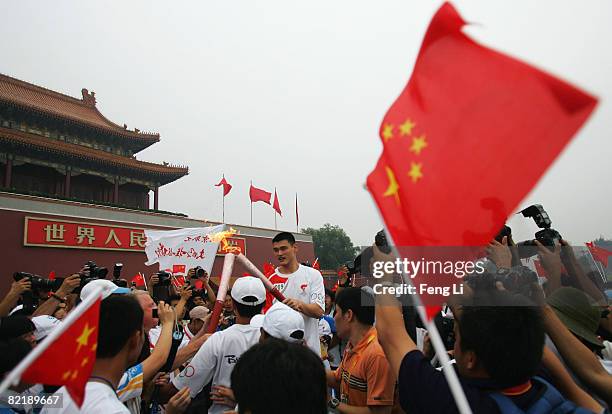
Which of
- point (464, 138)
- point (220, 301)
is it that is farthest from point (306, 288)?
point (464, 138)

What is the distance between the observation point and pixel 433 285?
142 cm

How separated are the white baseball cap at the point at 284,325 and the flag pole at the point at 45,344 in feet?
4.10

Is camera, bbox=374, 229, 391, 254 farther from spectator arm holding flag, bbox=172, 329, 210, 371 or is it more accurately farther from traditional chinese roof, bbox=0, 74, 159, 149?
traditional chinese roof, bbox=0, 74, 159, 149

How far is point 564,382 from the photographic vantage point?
1.52 m

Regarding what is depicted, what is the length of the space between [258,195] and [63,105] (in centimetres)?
1106

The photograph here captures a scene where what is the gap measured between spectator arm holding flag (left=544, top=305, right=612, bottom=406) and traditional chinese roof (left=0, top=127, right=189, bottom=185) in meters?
18.8

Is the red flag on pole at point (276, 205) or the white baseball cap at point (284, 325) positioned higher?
the red flag on pole at point (276, 205)

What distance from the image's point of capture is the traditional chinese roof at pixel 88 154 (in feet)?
53.7

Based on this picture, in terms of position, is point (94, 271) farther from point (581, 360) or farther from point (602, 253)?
point (602, 253)

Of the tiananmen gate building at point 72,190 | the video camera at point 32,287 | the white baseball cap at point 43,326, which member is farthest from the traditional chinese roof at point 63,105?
the white baseball cap at point 43,326

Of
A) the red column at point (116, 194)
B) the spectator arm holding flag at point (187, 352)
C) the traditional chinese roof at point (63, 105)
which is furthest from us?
the red column at point (116, 194)

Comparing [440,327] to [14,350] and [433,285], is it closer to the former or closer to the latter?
[433,285]

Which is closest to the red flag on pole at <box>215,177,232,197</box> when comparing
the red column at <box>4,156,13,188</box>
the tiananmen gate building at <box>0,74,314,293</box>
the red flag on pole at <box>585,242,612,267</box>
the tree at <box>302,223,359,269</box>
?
the tiananmen gate building at <box>0,74,314,293</box>

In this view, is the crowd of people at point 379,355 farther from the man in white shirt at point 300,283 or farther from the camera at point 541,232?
the man in white shirt at point 300,283
